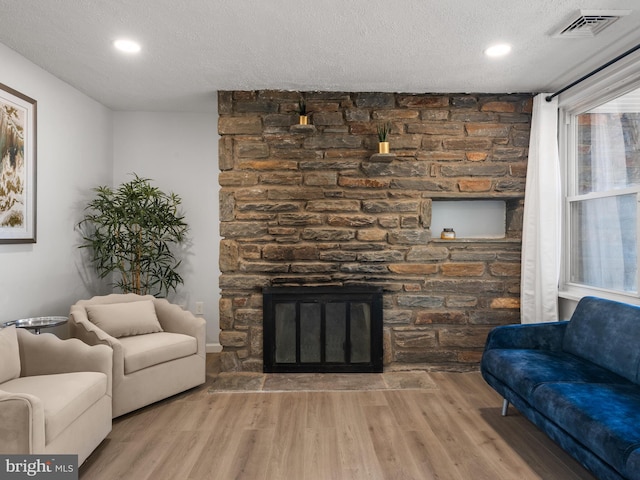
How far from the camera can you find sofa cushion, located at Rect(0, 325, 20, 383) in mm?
2318

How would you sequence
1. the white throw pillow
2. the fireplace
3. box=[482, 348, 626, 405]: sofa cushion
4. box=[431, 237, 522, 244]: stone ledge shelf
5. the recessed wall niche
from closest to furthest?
box=[482, 348, 626, 405]: sofa cushion
the white throw pillow
the fireplace
box=[431, 237, 522, 244]: stone ledge shelf
the recessed wall niche

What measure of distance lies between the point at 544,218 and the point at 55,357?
3.75 m

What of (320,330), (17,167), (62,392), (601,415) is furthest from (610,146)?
(17,167)

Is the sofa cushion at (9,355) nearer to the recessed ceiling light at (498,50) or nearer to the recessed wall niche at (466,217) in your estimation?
the recessed wall niche at (466,217)

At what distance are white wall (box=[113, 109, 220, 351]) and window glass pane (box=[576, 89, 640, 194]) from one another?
344 cm

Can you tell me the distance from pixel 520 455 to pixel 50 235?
12.2 feet

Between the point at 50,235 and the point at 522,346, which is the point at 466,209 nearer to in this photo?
the point at 522,346

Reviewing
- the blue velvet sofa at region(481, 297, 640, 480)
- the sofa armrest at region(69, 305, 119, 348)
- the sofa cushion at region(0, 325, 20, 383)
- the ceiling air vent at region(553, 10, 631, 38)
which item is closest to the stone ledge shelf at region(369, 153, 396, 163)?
the ceiling air vent at region(553, 10, 631, 38)

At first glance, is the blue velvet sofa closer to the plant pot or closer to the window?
the window

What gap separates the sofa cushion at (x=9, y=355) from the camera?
91.3 inches

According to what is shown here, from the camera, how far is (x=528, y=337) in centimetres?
300

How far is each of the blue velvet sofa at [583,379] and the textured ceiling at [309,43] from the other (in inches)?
70.1

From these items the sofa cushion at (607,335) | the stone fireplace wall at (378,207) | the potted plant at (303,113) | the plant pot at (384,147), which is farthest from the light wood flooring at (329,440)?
the potted plant at (303,113)

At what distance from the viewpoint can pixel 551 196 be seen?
12.0 feet
